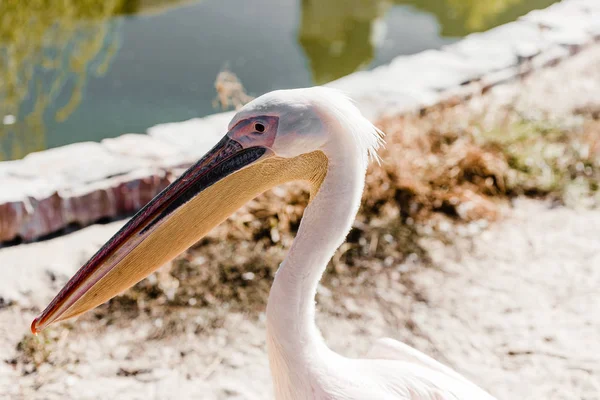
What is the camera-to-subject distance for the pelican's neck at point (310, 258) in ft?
5.28

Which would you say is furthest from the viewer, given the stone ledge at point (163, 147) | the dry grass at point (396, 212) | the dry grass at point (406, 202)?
the stone ledge at point (163, 147)

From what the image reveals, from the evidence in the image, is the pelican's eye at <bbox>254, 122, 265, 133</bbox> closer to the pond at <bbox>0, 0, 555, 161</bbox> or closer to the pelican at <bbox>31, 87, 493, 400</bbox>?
the pelican at <bbox>31, 87, 493, 400</bbox>

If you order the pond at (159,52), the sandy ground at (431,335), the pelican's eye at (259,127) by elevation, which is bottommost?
the sandy ground at (431,335)

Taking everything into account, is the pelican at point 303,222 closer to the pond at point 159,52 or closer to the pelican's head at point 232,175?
the pelican's head at point 232,175

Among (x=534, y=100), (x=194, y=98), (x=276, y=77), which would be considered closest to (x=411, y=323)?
(x=534, y=100)

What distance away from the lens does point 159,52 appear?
5.82m

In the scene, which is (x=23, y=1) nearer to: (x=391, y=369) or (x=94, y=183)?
(x=94, y=183)

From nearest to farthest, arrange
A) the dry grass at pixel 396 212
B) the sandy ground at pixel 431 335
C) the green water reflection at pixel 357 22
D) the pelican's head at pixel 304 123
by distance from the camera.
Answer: the pelican's head at pixel 304 123, the sandy ground at pixel 431 335, the dry grass at pixel 396 212, the green water reflection at pixel 357 22

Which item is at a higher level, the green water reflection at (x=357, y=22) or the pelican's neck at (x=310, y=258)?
the green water reflection at (x=357, y=22)

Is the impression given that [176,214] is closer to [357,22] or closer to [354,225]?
[354,225]

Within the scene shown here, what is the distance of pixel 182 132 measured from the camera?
3660mm

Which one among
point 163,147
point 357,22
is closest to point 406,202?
point 163,147

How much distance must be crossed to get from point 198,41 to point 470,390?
4.95 meters

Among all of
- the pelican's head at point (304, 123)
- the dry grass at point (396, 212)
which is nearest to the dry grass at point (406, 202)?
the dry grass at point (396, 212)
